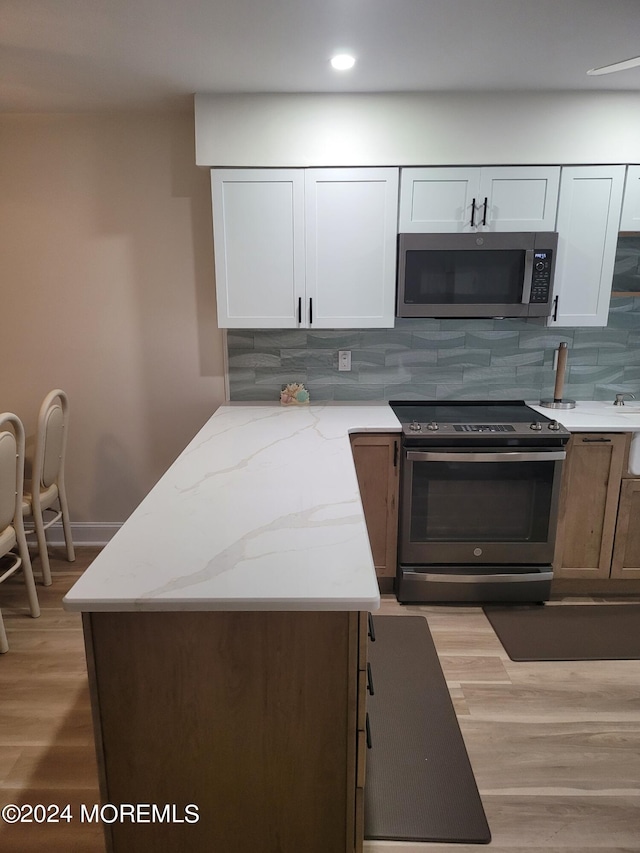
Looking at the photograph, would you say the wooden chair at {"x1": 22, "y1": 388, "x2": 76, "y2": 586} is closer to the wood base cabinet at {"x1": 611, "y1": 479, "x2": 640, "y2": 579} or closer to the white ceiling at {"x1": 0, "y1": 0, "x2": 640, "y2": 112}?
the white ceiling at {"x1": 0, "y1": 0, "x2": 640, "y2": 112}

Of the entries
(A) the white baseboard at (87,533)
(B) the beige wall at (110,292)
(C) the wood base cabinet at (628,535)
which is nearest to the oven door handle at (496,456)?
(C) the wood base cabinet at (628,535)

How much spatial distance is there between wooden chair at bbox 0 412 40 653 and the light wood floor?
167mm

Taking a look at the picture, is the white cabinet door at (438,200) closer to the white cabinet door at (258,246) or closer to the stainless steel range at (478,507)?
the white cabinet door at (258,246)

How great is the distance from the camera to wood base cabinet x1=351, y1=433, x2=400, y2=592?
2.74 meters

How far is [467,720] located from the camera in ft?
6.87

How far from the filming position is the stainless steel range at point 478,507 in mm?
2680

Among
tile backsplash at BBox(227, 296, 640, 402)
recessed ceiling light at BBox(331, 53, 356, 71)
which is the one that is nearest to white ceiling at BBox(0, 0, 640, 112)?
recessed ceiling light at BBox(331, 53, 356, 71)

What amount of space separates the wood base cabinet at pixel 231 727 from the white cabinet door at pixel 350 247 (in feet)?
6.07

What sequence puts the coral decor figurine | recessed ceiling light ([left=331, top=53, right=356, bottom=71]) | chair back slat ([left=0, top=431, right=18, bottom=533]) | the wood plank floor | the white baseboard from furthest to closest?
1. the white baseboard
2. the coral decor figurine
3. chair back slat ([left=0, top=431, right=18, bottom=533])
4. recessed ceiling light ([left=331, top=53, right=356, bottom=71])
5. the wood plank floor

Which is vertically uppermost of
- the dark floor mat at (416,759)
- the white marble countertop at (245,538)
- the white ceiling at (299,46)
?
the white ceiling at (299,46)

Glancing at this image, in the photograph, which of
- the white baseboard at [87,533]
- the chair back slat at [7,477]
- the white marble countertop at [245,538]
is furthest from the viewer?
the white baseboard at [87,533]

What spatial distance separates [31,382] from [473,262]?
2.55m

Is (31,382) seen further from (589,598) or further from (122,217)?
(589,598)

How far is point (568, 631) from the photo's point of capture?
2.64 meters
